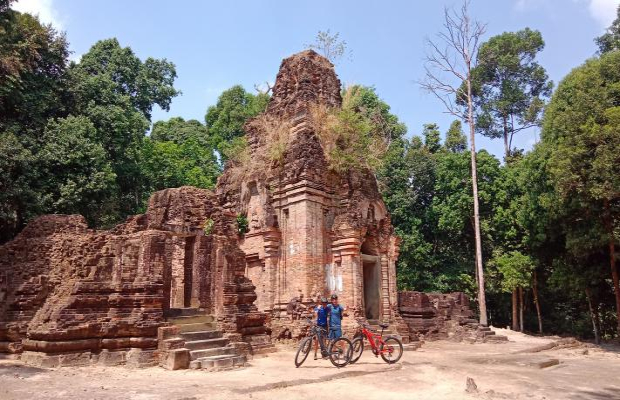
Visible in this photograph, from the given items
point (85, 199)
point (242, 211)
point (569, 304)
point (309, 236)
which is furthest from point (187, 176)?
point (569, 304)

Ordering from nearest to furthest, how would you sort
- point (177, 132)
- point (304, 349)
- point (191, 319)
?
point (304, 349), point (191, 319), point (177, 132)

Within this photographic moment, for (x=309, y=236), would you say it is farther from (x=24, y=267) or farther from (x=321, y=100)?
(x=24, y=267)

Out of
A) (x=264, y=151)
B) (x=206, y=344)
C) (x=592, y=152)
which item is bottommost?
(x=206, y=344)

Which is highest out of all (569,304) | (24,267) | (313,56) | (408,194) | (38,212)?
(313,56)

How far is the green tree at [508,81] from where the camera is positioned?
37.8m

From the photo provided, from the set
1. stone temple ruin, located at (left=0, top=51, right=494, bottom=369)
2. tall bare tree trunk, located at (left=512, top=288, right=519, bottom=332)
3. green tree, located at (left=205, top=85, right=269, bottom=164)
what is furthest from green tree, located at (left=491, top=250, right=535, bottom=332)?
green tree, located at (left=205, top=85, right=269, bottom=164)

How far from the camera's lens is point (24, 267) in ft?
38.5

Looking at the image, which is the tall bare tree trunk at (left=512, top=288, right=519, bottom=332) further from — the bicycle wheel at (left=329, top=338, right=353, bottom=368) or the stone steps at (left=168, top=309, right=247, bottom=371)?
the stone steps at (left=168, top=309, right=247, bottom=371)

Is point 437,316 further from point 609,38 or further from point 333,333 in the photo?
point 609,38

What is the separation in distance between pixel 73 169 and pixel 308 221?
9.50 meters

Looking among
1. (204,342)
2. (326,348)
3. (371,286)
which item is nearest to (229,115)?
(371,286)

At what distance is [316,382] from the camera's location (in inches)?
331

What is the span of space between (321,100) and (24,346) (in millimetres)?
11552

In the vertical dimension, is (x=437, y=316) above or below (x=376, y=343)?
below
